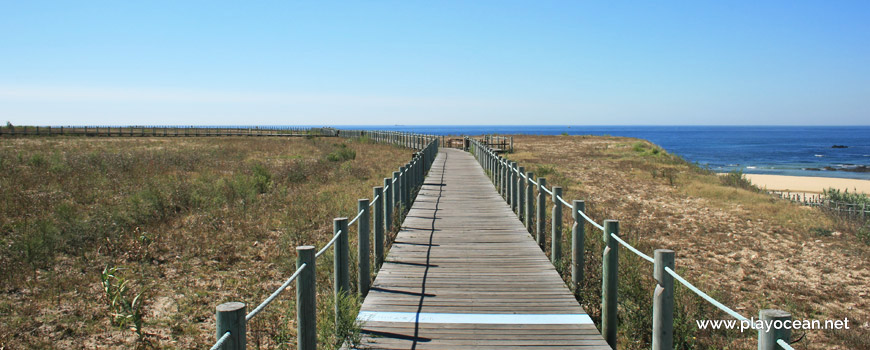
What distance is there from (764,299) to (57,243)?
36.2 feet

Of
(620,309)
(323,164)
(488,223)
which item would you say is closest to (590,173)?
(323,164)

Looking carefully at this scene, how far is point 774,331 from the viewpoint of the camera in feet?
8.50

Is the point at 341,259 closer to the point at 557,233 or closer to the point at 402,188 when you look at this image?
the point at 557,233

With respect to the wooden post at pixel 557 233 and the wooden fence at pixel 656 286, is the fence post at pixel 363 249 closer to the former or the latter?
the wooden fence at pixel 656 286

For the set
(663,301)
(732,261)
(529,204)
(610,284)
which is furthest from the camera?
(732,261)

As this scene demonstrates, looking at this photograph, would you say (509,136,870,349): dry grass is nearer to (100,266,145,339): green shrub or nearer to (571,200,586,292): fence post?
(571,200,586,292): fence post

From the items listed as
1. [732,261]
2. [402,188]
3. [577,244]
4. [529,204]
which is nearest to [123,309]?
[577,244]

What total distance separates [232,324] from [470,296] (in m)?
3.62

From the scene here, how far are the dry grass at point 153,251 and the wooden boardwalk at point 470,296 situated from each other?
848 millimetres

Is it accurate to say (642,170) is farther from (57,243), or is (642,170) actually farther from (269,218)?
(57,243)

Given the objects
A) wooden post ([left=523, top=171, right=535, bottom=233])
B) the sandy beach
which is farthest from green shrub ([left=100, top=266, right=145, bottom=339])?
the sandy beach

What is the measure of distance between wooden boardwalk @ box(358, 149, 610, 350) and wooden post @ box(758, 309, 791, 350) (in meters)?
2.19

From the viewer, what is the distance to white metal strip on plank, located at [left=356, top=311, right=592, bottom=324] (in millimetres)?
5316

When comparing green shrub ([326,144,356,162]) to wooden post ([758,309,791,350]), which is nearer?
wooden post ([758,309,791,350])
